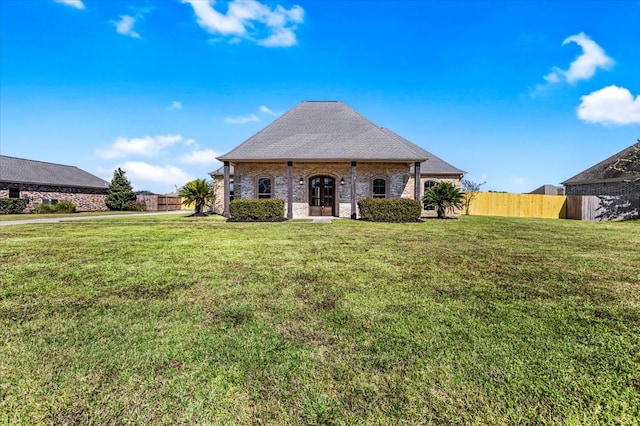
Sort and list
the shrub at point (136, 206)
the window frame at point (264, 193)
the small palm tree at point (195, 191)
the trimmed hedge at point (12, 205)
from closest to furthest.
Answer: the small palm tree at point (195, 191)
the window frame at point (264, 193)
the trimmed hedge at point (12, 205)
the shrub at point (136, 206)

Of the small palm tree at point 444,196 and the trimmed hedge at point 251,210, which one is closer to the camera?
the trimmed hedge at point 251,210

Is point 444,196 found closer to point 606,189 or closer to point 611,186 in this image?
point 611,186

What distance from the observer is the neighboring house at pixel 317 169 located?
1585 centimetres

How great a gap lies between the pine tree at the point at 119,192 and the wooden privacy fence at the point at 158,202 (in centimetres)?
118

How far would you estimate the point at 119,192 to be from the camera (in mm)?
30188

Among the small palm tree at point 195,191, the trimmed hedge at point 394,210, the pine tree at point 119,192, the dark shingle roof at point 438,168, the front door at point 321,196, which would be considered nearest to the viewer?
the trimmed hedge at point 394,210

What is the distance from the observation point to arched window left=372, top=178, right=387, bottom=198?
55.3ft

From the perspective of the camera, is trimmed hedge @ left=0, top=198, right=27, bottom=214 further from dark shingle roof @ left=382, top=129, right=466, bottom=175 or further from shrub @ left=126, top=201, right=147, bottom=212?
dark shingle roof @ left=382, top=129, right=466, bottom=175

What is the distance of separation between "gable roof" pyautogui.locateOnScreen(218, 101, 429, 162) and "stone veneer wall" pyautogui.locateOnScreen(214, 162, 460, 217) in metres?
1.01

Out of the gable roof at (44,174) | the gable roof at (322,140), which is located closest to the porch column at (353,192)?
the gable roof at (322,140)

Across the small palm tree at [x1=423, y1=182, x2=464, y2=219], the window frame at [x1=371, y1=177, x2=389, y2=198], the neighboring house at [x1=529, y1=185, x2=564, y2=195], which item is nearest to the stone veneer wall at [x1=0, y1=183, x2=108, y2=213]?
the window frame at [x1=371, y1=177, x2=389, y2=198]

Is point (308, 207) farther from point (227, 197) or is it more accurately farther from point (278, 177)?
point (227, 197)

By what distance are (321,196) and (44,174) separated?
27.2 m

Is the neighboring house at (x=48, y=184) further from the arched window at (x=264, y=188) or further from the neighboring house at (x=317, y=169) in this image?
the arched window at (x=264, y=188)
